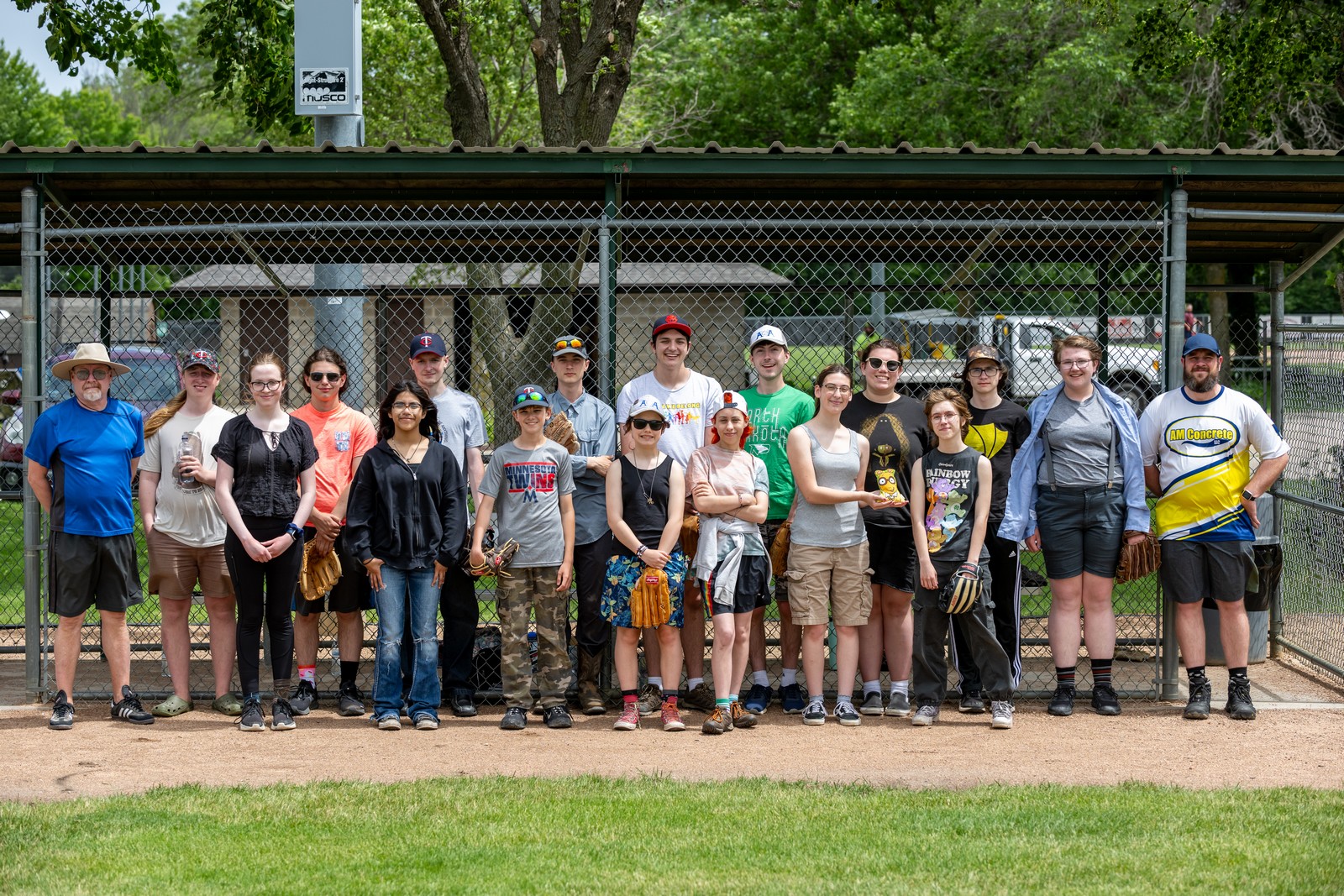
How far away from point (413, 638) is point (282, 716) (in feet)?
2.43

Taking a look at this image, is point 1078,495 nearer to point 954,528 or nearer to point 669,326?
point 954,528

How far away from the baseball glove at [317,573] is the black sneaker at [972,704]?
131 inches

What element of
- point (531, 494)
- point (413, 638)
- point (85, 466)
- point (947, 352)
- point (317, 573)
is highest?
point (947, 352)

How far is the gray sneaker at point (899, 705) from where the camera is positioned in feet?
23.3

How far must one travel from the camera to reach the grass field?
4445 millimetres

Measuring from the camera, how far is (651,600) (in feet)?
21.7

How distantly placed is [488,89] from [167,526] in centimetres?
1613

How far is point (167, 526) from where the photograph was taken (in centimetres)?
689

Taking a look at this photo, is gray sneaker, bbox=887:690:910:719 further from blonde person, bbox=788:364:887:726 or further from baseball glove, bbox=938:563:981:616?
baseball glove, bbox=938:563:981:616

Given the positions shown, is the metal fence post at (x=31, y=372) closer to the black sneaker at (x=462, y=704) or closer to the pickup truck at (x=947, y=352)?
the black sneaker at (x=462, y=704)

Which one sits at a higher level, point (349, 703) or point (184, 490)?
point (184, 490)

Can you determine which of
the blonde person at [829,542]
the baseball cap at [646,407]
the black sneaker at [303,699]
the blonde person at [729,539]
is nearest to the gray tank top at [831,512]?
the blonde person at [829,542]

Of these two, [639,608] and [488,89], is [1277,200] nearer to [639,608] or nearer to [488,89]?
[639,608]

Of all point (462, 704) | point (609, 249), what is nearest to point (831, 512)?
point (609, 249)
